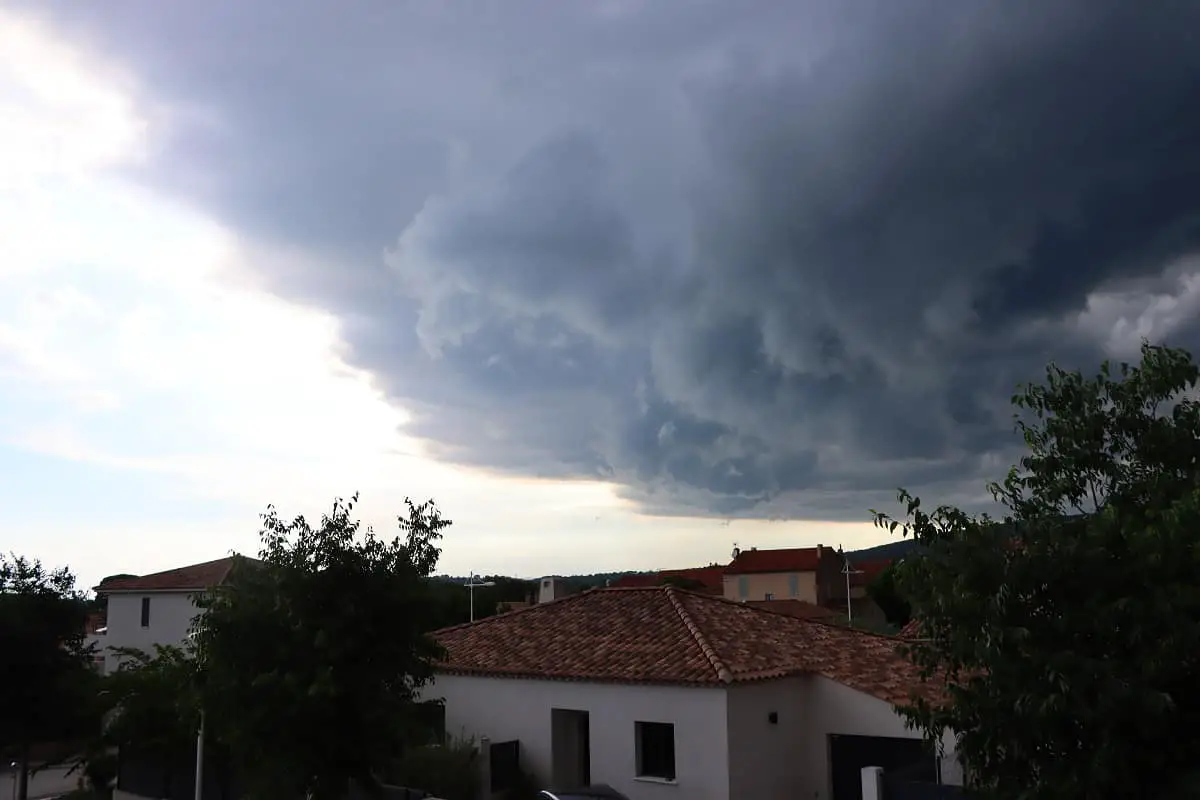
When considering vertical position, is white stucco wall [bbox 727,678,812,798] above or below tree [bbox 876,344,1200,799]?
below

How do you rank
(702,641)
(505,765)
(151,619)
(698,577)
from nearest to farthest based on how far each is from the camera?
(702,641) < (505,765) < (151,619) < (698,577)

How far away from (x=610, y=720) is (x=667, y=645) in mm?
2359

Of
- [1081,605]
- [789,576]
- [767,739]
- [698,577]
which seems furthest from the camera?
[698,577]

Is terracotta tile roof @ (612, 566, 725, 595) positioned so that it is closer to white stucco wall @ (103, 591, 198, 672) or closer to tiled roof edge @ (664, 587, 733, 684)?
white stucco wall @ (103, 591, 198, 672)

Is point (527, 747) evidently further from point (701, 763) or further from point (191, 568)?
point (191, 568)

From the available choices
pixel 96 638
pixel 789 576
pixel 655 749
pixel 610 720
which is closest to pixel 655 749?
pixel 655 749

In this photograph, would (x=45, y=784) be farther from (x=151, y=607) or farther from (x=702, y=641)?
(x=702, y=641)

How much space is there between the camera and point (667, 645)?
77.0 ft

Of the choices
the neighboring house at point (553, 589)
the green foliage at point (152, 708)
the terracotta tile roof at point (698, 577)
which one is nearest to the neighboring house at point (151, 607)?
the neighboring house at point (553, 589)

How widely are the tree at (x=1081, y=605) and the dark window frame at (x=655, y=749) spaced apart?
1088 centimetres

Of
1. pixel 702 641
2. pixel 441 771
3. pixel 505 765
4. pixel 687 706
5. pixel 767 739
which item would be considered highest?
pixel 702 641

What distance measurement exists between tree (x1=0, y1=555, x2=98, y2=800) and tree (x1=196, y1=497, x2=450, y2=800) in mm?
11663

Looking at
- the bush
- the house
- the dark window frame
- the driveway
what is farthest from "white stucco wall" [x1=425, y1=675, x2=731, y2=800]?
the driveway

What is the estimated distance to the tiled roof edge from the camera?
20638 mm
